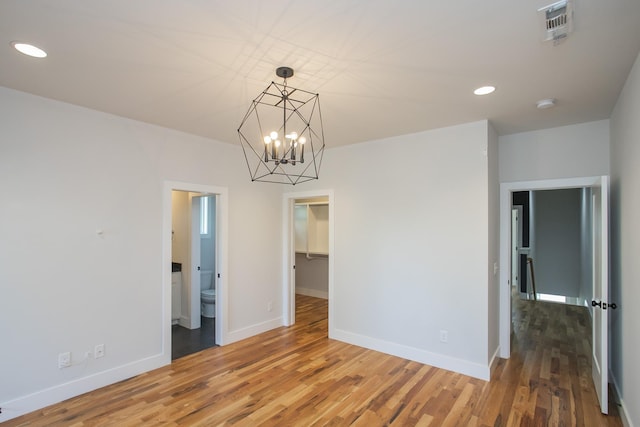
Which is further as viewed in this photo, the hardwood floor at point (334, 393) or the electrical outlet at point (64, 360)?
the electrical outlet at point (64, 360)

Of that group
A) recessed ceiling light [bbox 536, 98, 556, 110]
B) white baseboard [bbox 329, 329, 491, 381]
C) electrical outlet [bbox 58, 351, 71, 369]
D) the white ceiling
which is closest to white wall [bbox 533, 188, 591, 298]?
the white ceiling

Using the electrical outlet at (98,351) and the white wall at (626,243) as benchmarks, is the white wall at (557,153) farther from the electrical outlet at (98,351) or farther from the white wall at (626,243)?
the electrical outlet at (98,351)

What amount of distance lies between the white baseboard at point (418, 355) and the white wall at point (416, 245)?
1cm

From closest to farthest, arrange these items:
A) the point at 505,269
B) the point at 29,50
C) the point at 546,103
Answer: the point at 29,50, the point at 546,103, the point at 505,269

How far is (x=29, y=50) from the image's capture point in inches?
83.4

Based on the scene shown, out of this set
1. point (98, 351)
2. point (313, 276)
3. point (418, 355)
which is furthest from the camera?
point (313, 276)

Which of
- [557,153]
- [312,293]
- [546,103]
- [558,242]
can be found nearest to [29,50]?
[546,103]

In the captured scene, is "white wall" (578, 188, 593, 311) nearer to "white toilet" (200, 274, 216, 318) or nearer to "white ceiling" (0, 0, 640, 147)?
"white ceiling" (0, 0, 640, 147)

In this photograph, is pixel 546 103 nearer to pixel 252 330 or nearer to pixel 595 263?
pixel 595 263

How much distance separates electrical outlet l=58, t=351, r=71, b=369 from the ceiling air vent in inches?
175

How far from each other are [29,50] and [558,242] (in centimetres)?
924

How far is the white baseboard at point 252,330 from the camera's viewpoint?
449 centimetres

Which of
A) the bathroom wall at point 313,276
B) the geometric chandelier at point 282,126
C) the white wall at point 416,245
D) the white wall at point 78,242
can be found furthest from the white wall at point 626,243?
the bathroom wall at point 313,276

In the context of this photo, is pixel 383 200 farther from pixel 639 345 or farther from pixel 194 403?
pixel 194 403
